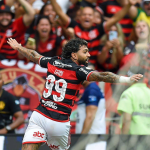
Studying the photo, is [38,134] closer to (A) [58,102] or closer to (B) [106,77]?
(A) [58,102]

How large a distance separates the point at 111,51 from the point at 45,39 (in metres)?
1.39

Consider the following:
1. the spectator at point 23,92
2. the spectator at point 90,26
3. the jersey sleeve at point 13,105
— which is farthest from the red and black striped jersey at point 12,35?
the jersey sleeve at point 13,105

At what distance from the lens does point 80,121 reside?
5.75 metres

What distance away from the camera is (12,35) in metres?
6.62

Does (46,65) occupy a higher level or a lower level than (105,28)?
lower

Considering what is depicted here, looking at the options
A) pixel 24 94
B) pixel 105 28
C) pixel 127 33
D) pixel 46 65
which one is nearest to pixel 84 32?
pixel 105 28

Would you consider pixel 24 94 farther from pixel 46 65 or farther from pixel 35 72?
pixel 46 65

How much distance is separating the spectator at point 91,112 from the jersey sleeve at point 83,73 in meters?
1.56

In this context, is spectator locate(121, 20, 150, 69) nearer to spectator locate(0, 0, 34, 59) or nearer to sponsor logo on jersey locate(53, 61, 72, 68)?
spectator locate(0, 0, 34, 59)

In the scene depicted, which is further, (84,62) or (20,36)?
(20,36)

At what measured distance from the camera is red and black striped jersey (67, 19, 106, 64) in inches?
266

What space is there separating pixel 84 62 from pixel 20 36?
9.37ft

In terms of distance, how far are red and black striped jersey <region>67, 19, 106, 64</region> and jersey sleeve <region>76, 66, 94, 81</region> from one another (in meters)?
2.78

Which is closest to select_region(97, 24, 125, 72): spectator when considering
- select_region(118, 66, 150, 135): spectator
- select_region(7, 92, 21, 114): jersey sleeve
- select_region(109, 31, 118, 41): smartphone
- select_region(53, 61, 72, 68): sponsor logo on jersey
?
select_region(109, 31, 118, 41): smartphone
